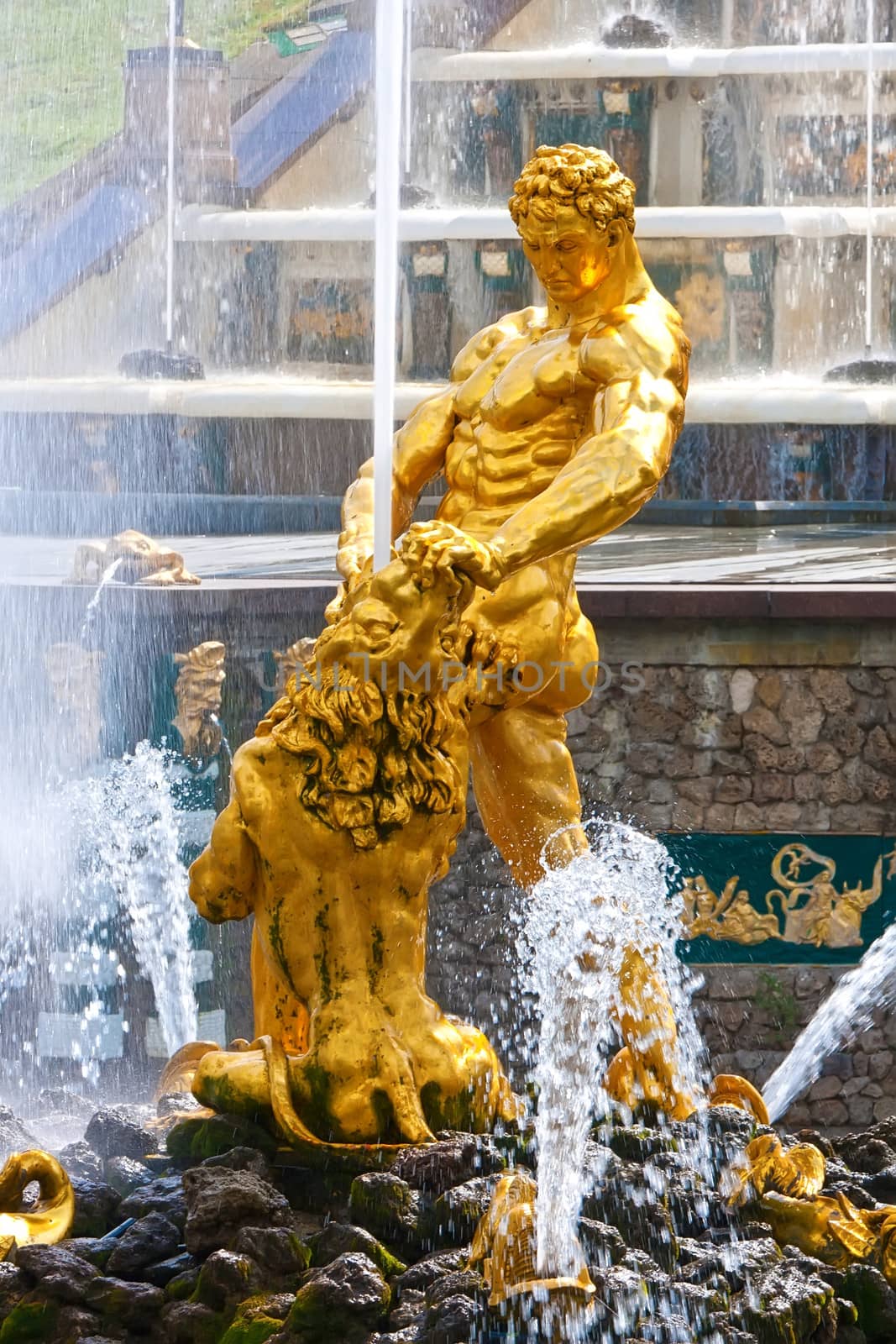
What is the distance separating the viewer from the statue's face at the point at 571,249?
3.74 metres

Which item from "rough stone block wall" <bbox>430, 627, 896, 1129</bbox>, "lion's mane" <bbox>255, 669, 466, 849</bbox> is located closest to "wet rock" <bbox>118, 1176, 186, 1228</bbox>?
"lion's mane" <bbox>255, 669, 466, 849</bbox>

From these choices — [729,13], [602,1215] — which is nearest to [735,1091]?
[602,1215]

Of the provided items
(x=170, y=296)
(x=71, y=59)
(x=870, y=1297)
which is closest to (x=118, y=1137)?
(x=870, y=1297)

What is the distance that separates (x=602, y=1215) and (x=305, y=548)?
5.70 metres

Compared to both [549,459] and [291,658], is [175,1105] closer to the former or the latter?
[549,459]

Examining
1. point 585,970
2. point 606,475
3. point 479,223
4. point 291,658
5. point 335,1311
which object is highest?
point 479,223

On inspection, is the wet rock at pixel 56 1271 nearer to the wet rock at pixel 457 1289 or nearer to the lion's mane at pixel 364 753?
the wet rock at pixel 457 1289

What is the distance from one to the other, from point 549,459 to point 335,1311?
164 cm

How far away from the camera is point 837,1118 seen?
6531 millimetres

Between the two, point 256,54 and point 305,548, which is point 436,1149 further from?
point 256,54

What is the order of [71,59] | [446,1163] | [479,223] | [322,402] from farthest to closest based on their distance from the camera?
[71,59] → [479,223] → [322,402] → [446,1163]

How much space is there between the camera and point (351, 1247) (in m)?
3.06

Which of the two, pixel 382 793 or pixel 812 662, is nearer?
pixel 382 793

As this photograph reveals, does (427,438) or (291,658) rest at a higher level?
(427,438)
